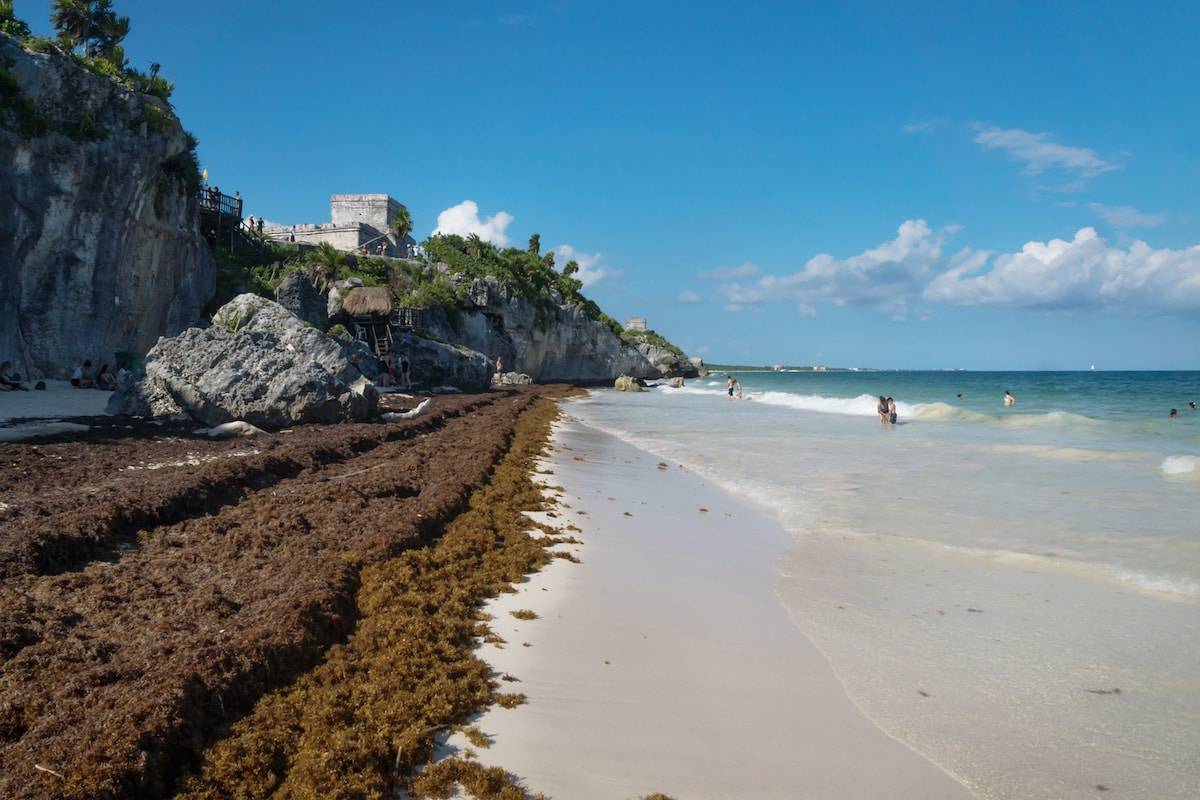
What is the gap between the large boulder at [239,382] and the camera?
13.2 meters

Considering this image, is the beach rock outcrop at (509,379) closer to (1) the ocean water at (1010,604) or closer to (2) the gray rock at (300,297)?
(2) the gray rock at (300,297)

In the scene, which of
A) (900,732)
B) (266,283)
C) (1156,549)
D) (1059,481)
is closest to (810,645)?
(900,732)

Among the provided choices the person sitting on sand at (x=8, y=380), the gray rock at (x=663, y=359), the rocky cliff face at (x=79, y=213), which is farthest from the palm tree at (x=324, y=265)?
the gray rock at (x=663, y=359)

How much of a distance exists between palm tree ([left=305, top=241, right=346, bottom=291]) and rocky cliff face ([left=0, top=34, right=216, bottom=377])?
939 cm

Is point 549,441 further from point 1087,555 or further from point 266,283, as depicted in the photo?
point 266,283

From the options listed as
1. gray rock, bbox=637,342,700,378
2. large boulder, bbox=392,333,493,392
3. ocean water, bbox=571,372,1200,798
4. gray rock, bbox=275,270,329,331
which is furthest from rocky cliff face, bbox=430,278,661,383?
ocean water, bbox=571,372,1200,798

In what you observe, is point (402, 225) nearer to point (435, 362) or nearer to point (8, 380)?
point (435, 362)

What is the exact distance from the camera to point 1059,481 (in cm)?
1146

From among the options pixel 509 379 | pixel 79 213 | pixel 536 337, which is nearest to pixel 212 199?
pixel 79 213

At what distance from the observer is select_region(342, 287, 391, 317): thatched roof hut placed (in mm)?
28922

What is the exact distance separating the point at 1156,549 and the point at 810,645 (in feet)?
16.6

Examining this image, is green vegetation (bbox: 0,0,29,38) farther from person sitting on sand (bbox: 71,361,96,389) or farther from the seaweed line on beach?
the seaweed line on beach

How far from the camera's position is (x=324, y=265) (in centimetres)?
3450

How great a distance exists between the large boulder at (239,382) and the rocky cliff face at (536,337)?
84.0 ft
